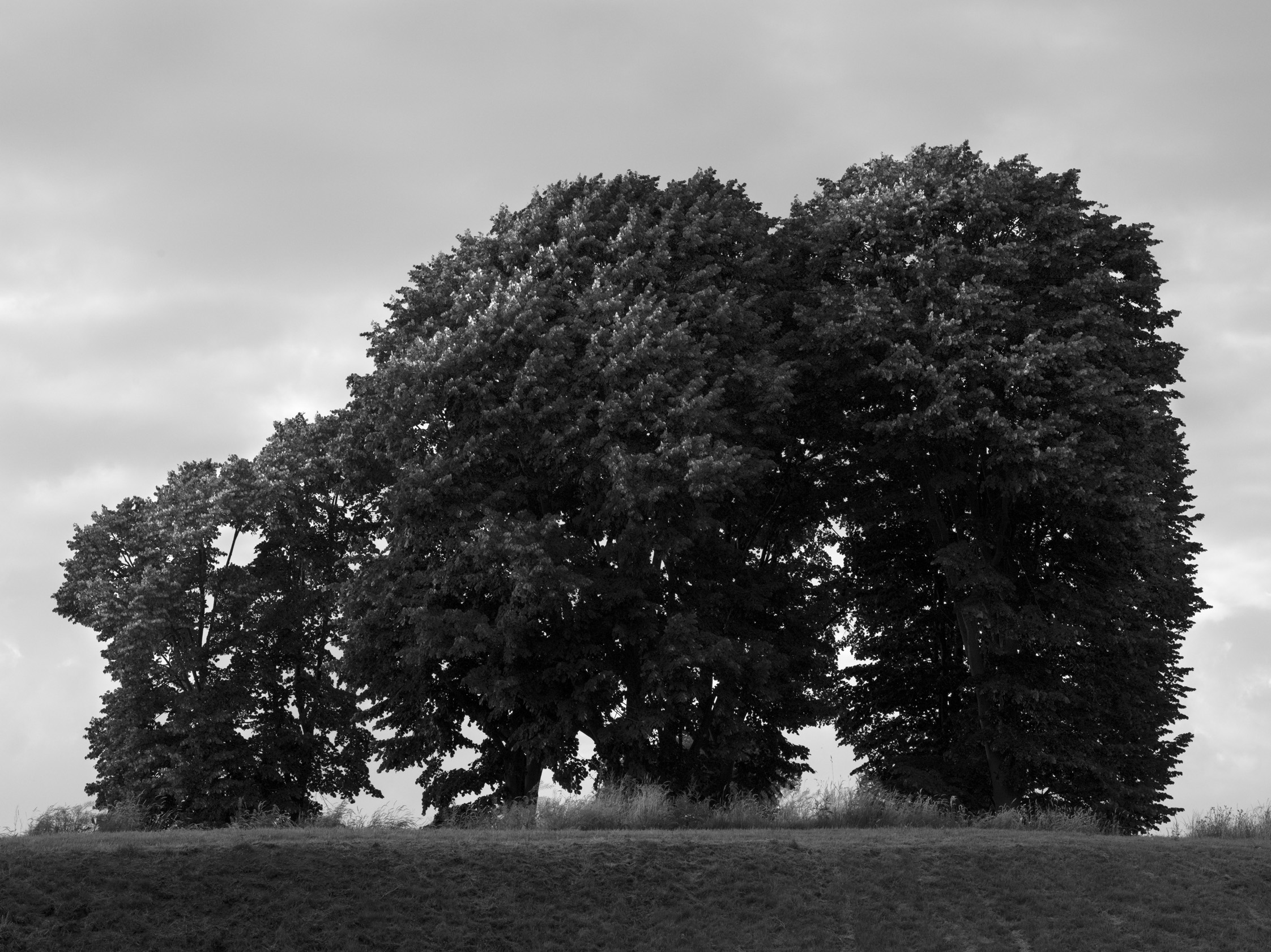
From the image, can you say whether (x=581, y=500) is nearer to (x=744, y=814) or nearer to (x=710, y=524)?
(x=710, y=524)

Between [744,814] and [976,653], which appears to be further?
[976,653]

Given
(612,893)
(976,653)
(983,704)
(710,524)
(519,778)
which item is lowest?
(612,893)

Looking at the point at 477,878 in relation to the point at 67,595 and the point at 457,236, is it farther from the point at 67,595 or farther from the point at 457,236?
the point at 67,595

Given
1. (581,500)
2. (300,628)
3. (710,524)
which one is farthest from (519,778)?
(300,628)

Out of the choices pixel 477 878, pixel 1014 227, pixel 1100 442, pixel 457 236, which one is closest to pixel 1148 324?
pixel 1014 227

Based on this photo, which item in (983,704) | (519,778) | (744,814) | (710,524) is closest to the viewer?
(744,814)

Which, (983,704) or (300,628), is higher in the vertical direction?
(300,628)

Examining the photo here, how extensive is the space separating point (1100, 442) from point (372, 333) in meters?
18.3

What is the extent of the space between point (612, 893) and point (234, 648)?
2456 centimetres

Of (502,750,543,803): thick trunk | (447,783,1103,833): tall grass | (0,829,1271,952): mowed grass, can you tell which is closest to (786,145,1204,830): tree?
(447,783,1103,833): tall grass

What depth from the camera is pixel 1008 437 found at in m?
30.4

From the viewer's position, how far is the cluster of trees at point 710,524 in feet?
95.7

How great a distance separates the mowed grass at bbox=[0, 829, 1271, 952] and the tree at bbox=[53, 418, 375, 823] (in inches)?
730

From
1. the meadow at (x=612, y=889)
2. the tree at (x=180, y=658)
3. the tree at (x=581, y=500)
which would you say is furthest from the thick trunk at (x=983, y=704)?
the tree at (x=180, y=658)
